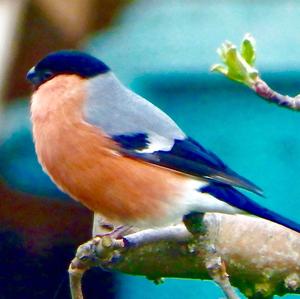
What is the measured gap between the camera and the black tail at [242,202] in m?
2.25

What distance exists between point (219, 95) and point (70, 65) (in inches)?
43.3

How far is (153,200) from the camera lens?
8.09ft

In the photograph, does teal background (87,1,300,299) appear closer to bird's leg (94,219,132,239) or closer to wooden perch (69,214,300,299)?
bird's leg (94,219,132,239)

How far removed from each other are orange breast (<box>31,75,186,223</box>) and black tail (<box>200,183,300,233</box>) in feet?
0.24

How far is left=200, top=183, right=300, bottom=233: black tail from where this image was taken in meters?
2.25

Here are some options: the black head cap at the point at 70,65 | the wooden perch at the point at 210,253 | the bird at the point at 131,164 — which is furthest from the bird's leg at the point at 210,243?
the black head cap at the point at 70,65

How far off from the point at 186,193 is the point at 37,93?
442 millimetres

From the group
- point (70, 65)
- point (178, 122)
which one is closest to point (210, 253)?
point (70, 65)

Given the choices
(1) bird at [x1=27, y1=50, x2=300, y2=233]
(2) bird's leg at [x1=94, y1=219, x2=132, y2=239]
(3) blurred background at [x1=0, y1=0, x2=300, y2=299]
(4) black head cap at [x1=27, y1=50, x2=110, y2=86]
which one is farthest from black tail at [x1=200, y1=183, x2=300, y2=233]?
(3) blurred background at [x1=0, y1=0, x2=300, y2=299]

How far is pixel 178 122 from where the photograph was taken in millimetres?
3615

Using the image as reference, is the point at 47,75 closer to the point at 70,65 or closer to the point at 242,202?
the point at 70,65

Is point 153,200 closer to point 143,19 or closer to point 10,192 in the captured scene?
point 10,192

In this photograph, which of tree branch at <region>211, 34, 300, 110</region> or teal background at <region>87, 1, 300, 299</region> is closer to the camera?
tree branch at <region>211, 34, 300, 110</region>

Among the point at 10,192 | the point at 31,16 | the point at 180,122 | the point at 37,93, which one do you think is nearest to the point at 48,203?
the point at 10,192
